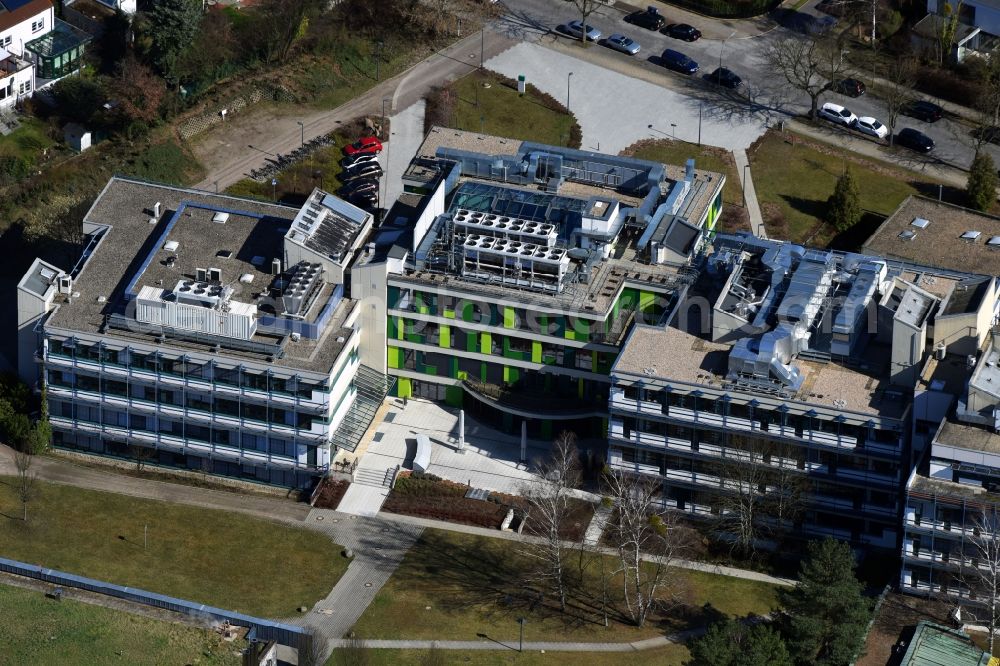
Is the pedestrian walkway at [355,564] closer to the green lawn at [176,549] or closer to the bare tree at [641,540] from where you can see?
the green lawn at [176,549]

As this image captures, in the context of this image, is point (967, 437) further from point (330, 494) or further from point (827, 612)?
point (330, 494)

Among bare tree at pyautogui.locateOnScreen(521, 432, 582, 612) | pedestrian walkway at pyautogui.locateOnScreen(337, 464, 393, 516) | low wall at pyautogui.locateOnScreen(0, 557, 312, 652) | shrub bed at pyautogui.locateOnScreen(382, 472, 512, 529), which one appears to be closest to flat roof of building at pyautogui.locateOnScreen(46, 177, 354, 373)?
pedestrian walkway at pyautogui.locateOnScreen(337, 464, 393, 516)

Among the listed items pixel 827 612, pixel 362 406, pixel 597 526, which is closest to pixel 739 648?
pixel 827 612

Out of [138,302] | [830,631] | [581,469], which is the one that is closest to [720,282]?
[581,469]

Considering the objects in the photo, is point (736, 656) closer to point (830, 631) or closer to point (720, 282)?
point (830, 631)

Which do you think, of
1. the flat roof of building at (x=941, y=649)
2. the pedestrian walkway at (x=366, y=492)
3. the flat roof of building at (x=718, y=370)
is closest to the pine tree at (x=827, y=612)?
the flat roof of building at (x=941, y=649)

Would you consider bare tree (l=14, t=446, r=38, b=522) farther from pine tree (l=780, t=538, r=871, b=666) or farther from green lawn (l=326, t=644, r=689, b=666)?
pine tree (l=780, t=538, r=871, b=666)
